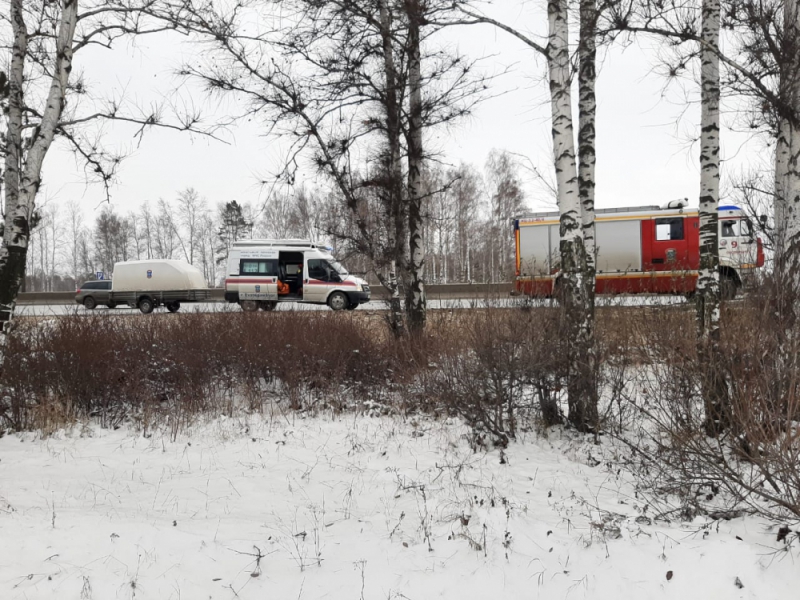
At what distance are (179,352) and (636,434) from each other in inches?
252

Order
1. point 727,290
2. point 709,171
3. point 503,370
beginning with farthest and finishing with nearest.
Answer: point 727,290
point 503,370
point 709,171

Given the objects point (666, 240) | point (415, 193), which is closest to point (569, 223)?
point (415, 193)

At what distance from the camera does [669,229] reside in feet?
52.4

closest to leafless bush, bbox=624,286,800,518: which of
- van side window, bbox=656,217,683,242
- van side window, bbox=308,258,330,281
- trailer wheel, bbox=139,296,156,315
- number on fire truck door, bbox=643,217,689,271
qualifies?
number on fire truck door, bbox=643,217,689,271

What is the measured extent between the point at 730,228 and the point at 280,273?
46.4ft

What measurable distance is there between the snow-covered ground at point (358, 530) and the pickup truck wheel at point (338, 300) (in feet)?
38.4

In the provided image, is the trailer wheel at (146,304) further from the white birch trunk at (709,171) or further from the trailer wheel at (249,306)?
the white birch trunk at (709,171)

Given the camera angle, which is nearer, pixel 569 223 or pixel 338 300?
pixel 569 223

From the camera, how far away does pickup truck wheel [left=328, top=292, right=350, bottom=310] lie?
17.5 m

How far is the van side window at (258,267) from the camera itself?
18.1m

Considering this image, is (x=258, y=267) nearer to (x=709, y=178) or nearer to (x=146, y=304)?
(x=146, y=304)

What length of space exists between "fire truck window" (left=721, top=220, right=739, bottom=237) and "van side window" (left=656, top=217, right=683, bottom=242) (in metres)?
1.21

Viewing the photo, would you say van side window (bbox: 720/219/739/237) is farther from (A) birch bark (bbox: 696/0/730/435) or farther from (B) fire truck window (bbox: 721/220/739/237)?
(A) birch bark (bbox: 696/0/730/435)

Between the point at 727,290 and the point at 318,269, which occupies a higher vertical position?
the point at 318,269
